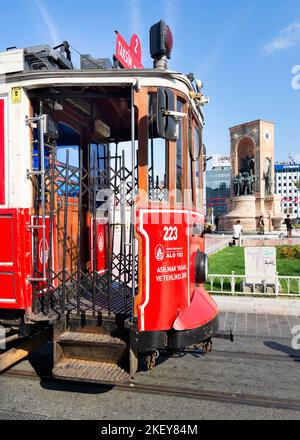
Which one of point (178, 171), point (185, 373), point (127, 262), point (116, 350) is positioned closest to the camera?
point (116, 350)

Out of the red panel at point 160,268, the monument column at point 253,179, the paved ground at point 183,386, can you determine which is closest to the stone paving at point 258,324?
the paved ground at point 183,386

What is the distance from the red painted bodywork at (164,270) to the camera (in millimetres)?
3691

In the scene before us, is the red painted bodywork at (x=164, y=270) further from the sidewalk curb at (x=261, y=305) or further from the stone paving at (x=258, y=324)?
the sidewalk curb at (x=261, y=305)

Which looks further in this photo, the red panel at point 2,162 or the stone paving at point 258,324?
the stone paving at point 258,324

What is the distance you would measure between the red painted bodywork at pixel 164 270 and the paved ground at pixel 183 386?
787mm

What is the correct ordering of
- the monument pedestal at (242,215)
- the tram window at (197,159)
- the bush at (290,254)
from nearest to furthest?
1. the tram window at (197,159)
2. the bush at (290,254)
3. the monument pedestal at (242,215)

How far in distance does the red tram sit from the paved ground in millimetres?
399

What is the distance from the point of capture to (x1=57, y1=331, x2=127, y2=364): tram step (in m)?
3.73

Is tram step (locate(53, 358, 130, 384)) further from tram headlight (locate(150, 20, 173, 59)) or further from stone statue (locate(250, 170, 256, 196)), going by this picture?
stone statue (locate(250, 170, 256, 196))
